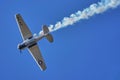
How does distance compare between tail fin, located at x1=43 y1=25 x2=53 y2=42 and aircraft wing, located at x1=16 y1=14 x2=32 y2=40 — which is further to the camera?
aircraft wing, located at x1=16 y1=14 x2=32 y2=40

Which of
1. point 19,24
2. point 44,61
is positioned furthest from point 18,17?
point 44,61

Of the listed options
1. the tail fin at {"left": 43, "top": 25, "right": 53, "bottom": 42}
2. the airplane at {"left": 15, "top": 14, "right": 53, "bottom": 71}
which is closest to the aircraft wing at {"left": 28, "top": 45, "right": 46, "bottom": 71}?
the airplane at {"left": 15, "top": 14, "right": 53, "bottom": 71}

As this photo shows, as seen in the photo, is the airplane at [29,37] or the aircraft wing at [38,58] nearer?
the airplane at [29,37]

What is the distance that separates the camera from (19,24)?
8119cm

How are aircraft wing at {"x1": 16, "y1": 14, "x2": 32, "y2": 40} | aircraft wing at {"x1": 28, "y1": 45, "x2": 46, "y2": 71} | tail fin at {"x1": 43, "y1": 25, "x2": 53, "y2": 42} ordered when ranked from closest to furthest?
1. tail fin at {"x1": 43, "y1": 25, "x2": 53, "y2": 42}
2. aircraft wing at {"x1": 16, "y1": 14, "x2": 32, "y2": 40}
3. aircraft wing at {"x1": 28, "y1": 45, "x2": 46, "y2": 71}

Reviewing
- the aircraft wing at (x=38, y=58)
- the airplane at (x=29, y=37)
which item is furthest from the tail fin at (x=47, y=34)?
the aircraft wing at (x=38, y=58)

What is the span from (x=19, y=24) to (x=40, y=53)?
5054 mm

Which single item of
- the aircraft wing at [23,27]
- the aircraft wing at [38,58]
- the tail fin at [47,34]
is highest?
the aircraft wing at [23,27]

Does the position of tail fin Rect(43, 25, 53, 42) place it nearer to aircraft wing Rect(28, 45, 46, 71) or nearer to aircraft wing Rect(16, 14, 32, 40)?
aircraft wing Rect(16, 14, 32, 40)

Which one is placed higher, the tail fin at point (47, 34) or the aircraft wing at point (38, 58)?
the aircraft wing at point (38, 58)

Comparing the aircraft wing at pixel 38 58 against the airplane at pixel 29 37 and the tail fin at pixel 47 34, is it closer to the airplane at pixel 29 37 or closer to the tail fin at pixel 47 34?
the airplane at pixel 29 37

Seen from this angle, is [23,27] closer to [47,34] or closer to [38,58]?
[47,34]

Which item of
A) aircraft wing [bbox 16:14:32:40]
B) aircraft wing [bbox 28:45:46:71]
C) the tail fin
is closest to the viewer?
the tail fin

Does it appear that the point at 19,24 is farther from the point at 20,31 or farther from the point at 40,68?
the point at 40,68
